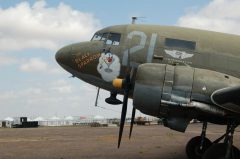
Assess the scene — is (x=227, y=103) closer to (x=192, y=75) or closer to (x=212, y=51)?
(x=192, y=75)

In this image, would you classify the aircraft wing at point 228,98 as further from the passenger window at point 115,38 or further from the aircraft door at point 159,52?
the passenger window at point 115,38

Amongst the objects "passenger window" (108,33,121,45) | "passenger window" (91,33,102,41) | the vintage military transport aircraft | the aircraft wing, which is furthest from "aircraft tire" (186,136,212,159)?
"passenger window" (91,33,102,41)

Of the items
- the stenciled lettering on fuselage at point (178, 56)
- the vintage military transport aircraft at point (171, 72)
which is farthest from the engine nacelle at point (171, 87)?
the stenciled lettering on fuselage at point (178, 56)

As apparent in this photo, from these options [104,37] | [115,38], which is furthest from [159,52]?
[104,37]

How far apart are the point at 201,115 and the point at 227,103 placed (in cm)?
99

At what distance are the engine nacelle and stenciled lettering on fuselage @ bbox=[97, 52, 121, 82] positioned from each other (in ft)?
8.46

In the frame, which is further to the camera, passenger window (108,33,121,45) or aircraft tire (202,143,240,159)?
passenger window (108,33,121,45)

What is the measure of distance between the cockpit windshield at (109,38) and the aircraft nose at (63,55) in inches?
48.3

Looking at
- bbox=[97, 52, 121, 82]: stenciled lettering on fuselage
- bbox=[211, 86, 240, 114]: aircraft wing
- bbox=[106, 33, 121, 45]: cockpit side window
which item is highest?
bbox=[106, 33, 121, 45]: cockpit side window

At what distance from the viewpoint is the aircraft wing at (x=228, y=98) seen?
11.1 meters

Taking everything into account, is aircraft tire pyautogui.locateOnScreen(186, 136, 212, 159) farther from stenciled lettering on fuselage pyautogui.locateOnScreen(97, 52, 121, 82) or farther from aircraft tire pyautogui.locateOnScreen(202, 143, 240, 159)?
stenciled lettering on fuselage pyautogui.locateOnScreen(97, 52, 121, 82)

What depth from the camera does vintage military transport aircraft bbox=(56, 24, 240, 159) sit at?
1171 centimetres

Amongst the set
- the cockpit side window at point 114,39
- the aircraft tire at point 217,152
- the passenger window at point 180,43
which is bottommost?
the aircraft tire at point 217,152

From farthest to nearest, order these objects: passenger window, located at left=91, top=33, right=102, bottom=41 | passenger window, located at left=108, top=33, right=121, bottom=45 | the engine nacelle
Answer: passenger window, located at left=91, top=33, right=102, bottom=41 → passenger window, located at left=108, top=33, right=121, bottom=45 → the engine nacelle
